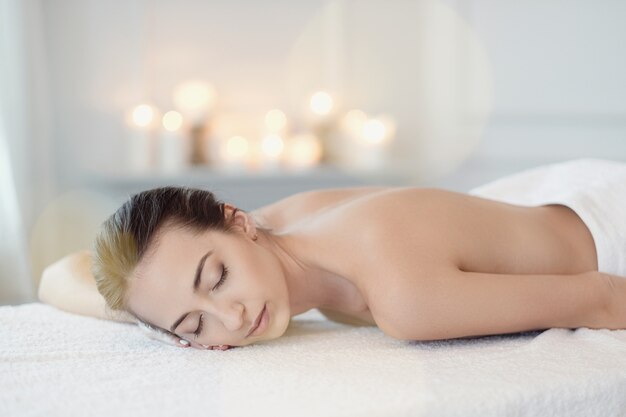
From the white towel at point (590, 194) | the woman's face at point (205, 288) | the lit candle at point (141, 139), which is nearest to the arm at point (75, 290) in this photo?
the woman's face at point (205, 288)

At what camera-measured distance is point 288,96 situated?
3791 millimetres

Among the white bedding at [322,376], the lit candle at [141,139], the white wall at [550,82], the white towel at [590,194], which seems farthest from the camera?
the lit candle at [141,139]

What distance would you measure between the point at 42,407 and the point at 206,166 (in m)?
2.62

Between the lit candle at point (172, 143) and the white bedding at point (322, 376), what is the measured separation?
6.60ft

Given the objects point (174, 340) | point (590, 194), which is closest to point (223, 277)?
point (174, 340)

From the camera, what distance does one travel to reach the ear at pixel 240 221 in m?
1.51

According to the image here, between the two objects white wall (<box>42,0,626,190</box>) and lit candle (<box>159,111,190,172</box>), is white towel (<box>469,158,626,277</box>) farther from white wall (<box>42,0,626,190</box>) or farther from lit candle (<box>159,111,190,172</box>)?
lit candle (<box>159,111,190,172</box>)

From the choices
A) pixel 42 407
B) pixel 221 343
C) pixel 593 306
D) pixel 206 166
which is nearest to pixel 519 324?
pixel 593 306

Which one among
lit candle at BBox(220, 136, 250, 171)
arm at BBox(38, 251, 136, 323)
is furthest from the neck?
lit candle at BBox(220, 136, 250, 171)

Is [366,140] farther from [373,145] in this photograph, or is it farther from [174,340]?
[174,340]

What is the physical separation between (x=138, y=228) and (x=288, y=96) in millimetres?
2448

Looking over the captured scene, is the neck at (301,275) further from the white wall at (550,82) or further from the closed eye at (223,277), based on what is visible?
the white wall at (550,82)

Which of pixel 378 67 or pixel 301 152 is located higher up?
pixel 378 67

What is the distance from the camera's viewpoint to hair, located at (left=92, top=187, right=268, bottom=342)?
1401 mm
